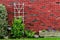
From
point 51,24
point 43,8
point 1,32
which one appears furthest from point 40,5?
point 1,32

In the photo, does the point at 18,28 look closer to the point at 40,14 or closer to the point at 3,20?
the point at 3,20

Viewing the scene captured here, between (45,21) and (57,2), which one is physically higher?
(57,2)

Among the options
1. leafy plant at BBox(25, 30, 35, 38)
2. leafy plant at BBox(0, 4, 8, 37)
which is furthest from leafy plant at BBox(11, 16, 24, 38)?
leafy plant at BBox(0, 4, 8, 37)

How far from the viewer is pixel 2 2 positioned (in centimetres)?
1225

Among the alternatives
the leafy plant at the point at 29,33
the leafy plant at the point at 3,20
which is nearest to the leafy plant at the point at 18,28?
the leafy plant at the point at 29,33

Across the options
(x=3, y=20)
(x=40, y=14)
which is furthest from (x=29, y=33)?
(x=3, y=20)

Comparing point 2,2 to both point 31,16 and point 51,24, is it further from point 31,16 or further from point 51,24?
point 51,24

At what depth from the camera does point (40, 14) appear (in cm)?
1231

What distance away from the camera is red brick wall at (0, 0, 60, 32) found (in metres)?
12.3

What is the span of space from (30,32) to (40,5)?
Answer: 1219 mm

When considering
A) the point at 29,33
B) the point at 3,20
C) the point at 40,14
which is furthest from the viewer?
the point at 40,14

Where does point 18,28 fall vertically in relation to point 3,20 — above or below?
below

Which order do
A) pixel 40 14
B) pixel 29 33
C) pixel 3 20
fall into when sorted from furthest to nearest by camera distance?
pixel 40 14 → pixel 29 33 → pixel 3 20

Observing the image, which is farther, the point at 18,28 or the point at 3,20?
the point at 18,28
